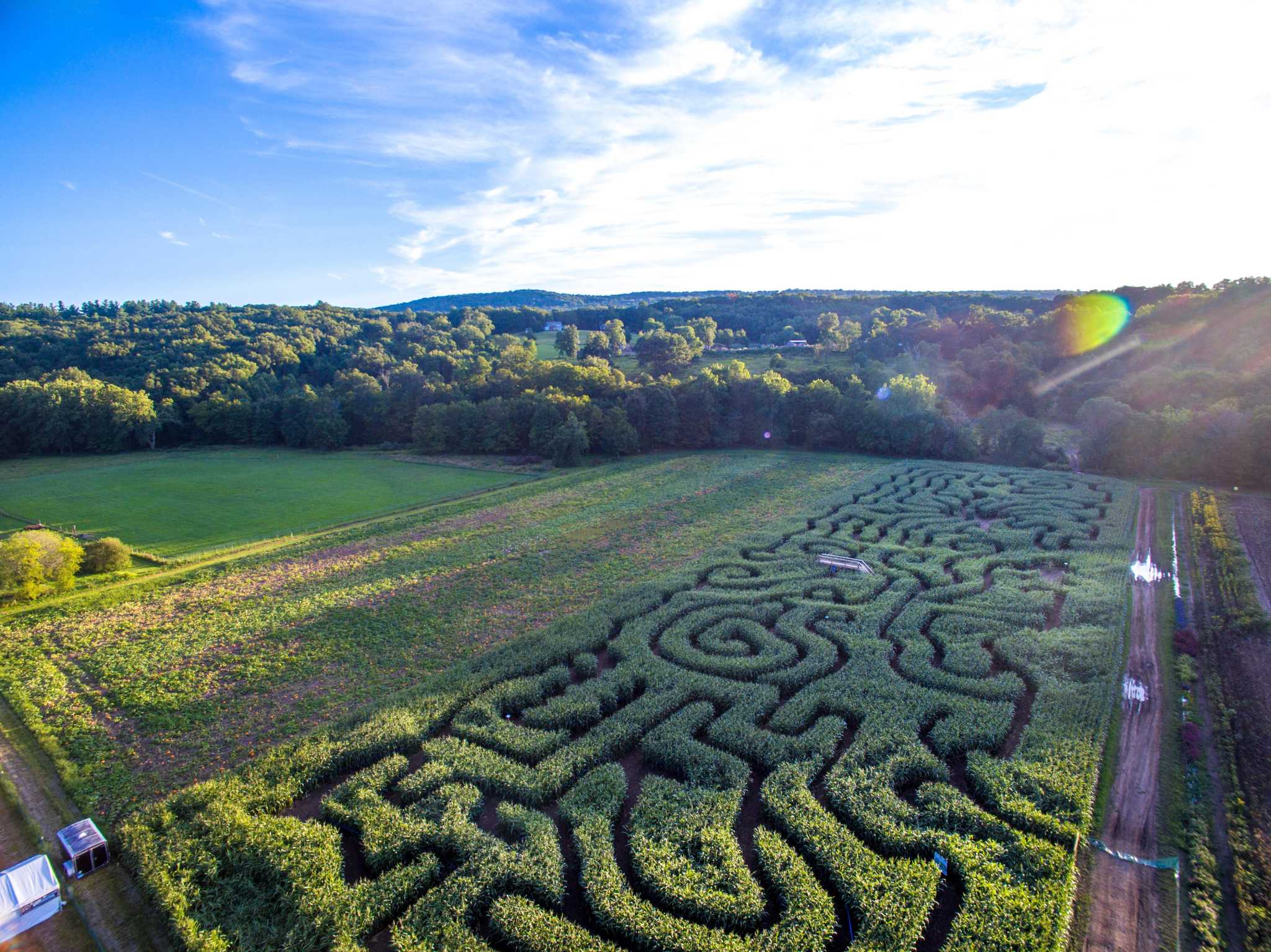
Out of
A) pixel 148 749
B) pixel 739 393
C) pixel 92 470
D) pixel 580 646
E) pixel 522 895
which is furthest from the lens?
pixel 739 393

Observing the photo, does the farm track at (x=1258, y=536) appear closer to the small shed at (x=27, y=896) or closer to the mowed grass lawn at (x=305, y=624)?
the mowed grass lawn at (x=305, y=624)

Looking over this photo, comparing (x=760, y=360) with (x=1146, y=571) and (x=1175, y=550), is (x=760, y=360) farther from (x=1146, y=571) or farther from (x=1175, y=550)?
(x=1146, y=571)


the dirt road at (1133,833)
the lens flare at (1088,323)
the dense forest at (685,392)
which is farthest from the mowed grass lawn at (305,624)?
the lens flare at (1088,323)

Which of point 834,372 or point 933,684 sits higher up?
point 834,372

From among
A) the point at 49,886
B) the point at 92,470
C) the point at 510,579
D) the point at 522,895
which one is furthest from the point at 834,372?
the point at 92,470

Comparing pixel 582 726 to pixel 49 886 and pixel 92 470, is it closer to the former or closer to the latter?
pixel 49 886

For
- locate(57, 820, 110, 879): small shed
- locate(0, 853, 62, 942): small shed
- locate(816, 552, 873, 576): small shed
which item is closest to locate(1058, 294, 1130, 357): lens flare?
locate(816, 552, 873, 576): small shed
